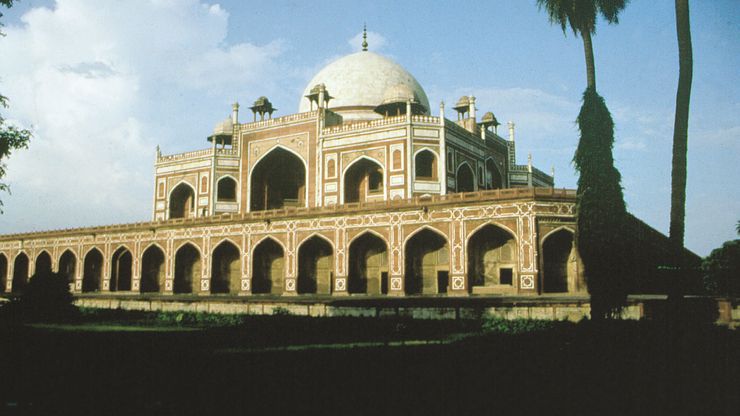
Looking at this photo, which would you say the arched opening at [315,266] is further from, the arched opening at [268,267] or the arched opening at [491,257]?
the arched opening at [491,257]

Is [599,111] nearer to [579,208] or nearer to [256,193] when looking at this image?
[579,208]

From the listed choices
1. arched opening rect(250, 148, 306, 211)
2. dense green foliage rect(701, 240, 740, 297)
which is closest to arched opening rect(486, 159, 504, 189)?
arched opening rect(250, 148, 306, 211)

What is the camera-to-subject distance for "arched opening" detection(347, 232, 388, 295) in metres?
26.4


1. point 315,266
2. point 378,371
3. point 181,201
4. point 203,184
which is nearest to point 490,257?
point 315,266

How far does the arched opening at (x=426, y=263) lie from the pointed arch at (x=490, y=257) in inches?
48.3

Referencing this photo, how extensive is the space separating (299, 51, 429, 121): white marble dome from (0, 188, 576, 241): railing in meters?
10.8

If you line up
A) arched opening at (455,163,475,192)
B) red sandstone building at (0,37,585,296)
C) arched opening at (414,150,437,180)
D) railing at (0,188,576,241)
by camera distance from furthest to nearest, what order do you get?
arched opening at (455,163,475,192), arched opening at (414,150,437,180), red sandstone building at (0,37,585,296), railing at (0,188,576,241)

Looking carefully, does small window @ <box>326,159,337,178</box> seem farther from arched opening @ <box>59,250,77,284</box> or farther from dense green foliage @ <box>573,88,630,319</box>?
arched opening @ <box>59,250,77,284</box>

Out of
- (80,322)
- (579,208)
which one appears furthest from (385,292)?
(80,322)

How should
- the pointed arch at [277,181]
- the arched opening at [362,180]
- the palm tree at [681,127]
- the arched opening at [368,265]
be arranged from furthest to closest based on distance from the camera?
the pointed arch at [277,181], the arched opening at [362,180], the arched opening at [368,265], the palm tree at [681,127]

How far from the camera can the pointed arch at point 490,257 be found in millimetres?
23625

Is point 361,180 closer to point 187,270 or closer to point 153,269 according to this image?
point 187,270

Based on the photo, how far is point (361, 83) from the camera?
38.7 metres

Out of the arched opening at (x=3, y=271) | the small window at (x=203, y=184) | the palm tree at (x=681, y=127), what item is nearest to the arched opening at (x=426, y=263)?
the palm tree at (x=681, y=127)
